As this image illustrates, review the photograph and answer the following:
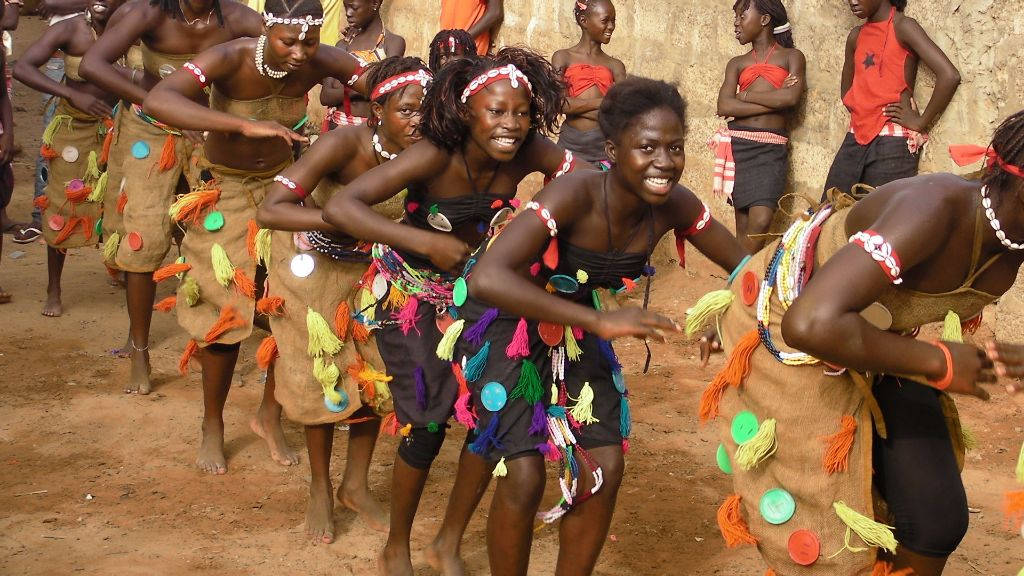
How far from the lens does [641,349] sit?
25.1 ft

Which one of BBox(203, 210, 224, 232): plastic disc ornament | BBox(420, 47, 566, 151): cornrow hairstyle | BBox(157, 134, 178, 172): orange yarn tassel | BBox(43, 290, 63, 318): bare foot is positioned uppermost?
BBox(420, 47, 566, 151): cornrow hairstyle

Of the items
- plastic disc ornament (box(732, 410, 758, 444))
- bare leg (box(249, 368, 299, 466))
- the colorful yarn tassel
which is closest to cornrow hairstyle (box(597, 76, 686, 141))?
the colorful yarn tassel

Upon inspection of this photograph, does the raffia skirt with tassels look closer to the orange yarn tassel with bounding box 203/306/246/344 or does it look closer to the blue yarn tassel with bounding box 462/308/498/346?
the orange yarn tassel with bounding box 203/306/246/344

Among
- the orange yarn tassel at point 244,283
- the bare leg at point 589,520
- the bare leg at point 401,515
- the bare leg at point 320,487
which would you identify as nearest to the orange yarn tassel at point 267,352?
the orange yarn tassel at point 244,283

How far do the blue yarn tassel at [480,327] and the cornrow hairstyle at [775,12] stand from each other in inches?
170

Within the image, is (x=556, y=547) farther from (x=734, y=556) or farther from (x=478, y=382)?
(x=478, y=382)

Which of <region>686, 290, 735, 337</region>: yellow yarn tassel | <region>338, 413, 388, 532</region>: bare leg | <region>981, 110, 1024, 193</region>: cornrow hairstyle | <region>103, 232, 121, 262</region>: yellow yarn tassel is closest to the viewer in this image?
<region>981, 110, 1024, 193</region>: cornrow hairstyle

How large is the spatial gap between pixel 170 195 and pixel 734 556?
11.3ft

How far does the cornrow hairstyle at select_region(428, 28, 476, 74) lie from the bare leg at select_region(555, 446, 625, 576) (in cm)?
208

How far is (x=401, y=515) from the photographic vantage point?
447 cm

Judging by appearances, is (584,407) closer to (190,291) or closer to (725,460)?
(725,460)

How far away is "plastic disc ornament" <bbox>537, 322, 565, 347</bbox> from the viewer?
377cm

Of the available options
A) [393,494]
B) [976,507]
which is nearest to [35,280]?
[393,494]

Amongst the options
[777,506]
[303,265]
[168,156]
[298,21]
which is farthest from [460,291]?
[168,156]
